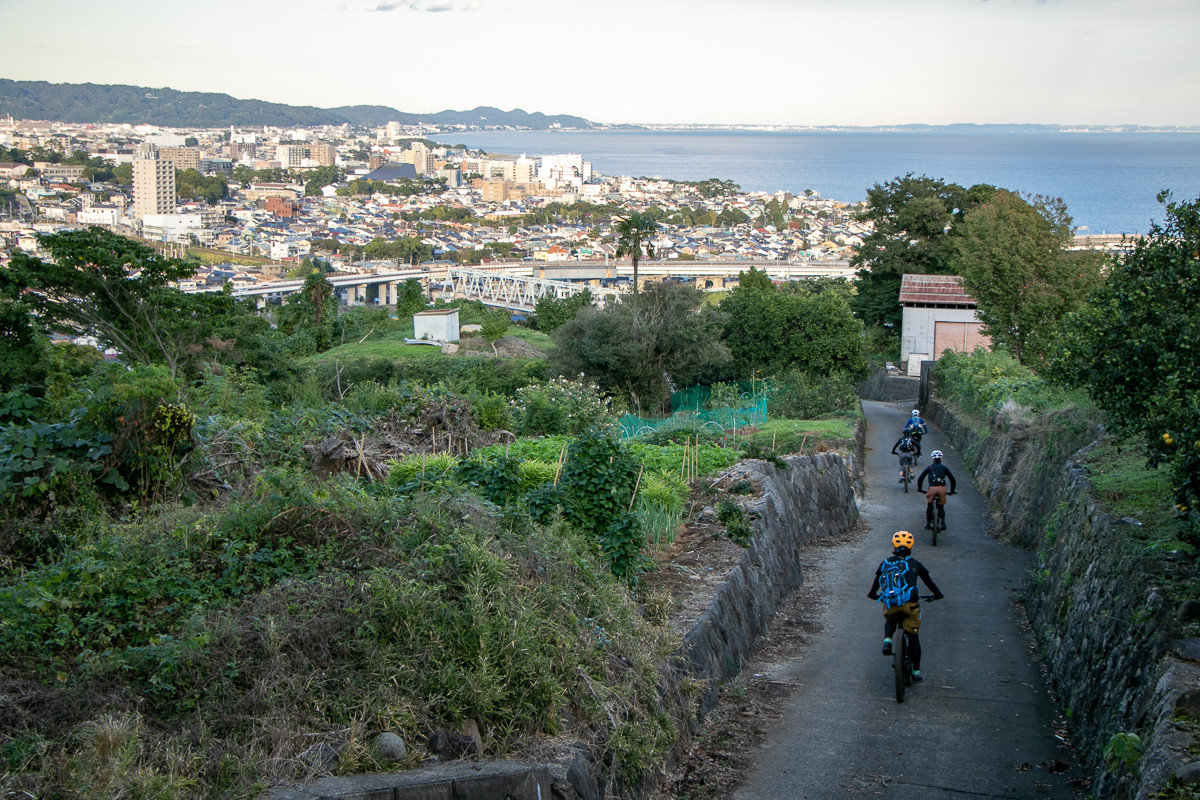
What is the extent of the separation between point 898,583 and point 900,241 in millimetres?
49307

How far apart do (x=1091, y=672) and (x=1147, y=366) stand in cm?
306

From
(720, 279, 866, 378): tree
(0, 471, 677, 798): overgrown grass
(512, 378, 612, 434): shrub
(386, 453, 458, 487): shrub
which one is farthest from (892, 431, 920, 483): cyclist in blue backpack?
(0, 471, 677, 798): overgrown grass

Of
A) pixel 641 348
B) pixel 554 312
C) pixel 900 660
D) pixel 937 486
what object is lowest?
pixel 554 312

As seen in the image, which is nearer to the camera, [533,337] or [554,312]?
[533,337]

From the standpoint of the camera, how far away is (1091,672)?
329 inches

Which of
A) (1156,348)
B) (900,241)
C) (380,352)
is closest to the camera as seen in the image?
(1156,348)

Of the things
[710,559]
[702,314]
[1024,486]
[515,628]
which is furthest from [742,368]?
[515,628]

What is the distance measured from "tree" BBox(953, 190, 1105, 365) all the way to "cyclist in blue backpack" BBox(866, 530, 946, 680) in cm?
2564

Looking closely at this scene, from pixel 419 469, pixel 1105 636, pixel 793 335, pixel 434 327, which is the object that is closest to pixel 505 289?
pixel 434 327

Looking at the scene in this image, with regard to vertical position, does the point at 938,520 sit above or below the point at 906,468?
above

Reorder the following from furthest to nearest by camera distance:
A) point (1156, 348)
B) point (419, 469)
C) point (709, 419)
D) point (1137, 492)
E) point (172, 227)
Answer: point (172, 227)
point (709, 419)
point (419, 469)
point (1137, 492)
point (1156, 348)

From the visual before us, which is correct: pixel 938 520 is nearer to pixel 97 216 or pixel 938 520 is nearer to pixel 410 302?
pixel 410 302

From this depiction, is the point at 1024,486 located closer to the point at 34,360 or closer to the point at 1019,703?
the point at 1019,703

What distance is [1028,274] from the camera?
1318 inches
